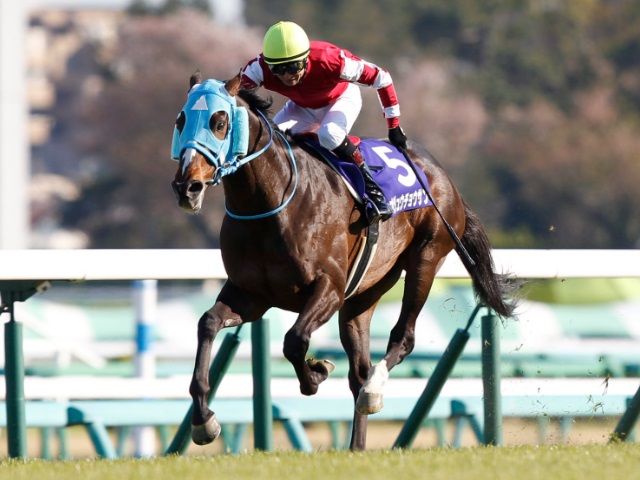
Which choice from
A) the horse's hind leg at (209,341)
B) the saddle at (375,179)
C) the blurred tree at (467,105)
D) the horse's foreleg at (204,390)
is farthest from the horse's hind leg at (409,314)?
the blurred tree at (467,105)

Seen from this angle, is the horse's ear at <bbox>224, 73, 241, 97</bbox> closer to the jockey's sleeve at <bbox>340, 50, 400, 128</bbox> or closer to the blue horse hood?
the blue horse hood

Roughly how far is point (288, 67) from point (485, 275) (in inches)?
58.6

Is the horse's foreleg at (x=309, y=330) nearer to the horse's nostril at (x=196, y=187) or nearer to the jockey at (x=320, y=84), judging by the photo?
the jockey at (x=320, y=84)

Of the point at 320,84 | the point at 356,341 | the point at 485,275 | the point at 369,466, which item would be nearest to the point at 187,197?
the point at 369,466

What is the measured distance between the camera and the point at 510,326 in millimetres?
8672

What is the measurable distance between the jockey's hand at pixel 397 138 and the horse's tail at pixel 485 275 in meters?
0.57

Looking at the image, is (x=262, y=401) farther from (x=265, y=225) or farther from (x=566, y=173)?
(x=566, y=173)

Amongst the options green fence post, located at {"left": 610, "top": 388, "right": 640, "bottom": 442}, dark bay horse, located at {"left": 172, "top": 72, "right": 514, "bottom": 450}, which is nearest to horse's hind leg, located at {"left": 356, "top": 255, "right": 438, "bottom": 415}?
dark bay horse, located at {"left": 172, "top": 72, "right": 514, "bottom": 450}

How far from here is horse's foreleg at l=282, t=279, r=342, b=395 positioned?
15.4 feet

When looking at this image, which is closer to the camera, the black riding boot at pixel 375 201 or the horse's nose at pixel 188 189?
the horse's nose at pixel 188 189

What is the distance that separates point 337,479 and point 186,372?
17.6 ft

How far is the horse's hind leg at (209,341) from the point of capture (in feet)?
14.8

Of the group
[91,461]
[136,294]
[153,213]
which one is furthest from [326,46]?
[153,213]

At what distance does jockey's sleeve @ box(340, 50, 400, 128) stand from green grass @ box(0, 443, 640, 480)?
4.85 feet
